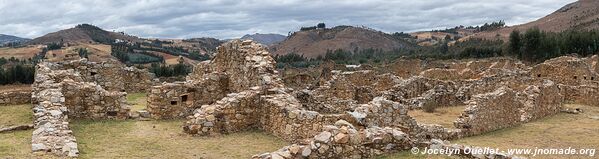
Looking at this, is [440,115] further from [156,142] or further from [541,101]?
[156,142]

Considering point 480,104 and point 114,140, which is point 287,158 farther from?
point 480,104

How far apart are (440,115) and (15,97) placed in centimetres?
1574

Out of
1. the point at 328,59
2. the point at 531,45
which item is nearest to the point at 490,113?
the point at 531,45

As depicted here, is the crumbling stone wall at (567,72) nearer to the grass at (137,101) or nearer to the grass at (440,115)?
the grass at (440,115)

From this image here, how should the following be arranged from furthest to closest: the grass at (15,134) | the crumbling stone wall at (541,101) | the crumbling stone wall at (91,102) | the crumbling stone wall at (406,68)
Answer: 1. the crumbling stone wall at (406,68)
2. the crumbling stone wall at (541,101)
3. the crumbling stone wall at (91,102)
4. the grass at (15,134)

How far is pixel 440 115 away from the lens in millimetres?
22844

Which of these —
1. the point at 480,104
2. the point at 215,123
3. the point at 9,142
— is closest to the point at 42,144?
the point at 9,142

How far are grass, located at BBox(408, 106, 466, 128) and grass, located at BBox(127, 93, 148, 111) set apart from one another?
33.3 ft

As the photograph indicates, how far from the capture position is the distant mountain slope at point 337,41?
15188 cm

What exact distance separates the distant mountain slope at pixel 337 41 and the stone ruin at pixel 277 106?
119 m

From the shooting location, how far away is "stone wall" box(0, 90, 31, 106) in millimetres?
18391

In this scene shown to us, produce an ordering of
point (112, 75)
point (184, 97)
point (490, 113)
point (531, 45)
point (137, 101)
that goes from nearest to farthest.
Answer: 1. point (184, 97)
2. point (490, 113)
3. point (137, 101)
4. point (112, 75)
5. point (531, 45)

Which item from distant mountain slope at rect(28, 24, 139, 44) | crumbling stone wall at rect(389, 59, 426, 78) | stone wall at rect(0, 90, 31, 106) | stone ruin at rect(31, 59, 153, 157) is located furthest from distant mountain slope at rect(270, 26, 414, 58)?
stone wall at rect(0, 90, 31, 106)

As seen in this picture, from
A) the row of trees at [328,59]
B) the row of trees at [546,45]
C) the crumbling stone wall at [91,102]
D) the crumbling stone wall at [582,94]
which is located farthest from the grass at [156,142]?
the row of trees at [328,59]
